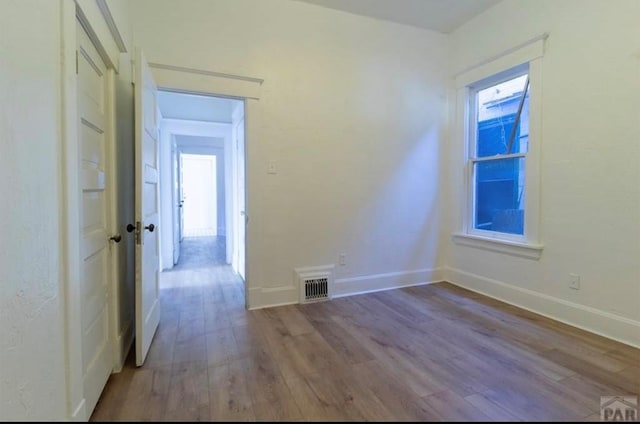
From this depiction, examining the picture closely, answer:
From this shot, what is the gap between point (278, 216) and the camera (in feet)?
9.53

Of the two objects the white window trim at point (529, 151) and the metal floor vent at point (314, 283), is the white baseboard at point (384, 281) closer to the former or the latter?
the metal floor vent at point (314, 283)

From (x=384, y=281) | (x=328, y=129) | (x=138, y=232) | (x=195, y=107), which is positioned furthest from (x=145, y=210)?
(x=195, y=107)

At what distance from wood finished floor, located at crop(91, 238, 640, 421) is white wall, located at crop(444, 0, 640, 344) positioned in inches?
9.8

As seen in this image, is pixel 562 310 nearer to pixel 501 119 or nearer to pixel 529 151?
pixel 529 151

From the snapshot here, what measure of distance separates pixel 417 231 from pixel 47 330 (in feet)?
10.2

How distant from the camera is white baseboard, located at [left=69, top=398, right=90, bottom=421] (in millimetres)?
1182

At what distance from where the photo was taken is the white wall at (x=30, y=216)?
854mm

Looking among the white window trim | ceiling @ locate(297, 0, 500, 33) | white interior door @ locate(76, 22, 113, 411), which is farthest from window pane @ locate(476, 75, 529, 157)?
white interior door @ locate(76, 22, 113, 411)

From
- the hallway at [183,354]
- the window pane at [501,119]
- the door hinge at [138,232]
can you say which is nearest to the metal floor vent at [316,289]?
the hallway at [183,354]

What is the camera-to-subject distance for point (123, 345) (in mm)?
1949

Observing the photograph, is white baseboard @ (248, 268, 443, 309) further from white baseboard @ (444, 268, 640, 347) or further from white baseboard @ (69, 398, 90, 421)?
white baseboard @ (69, 398, 90, 421)

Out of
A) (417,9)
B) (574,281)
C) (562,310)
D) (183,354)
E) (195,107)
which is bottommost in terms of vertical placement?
(183,354)

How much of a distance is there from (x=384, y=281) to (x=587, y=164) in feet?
6.37

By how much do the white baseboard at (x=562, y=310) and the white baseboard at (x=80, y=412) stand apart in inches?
120
